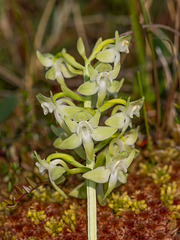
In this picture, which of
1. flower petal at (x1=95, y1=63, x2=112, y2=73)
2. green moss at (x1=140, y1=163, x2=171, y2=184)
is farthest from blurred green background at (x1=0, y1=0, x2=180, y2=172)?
flower petal at (x1=95, y1=63, x2=112, y2=73)

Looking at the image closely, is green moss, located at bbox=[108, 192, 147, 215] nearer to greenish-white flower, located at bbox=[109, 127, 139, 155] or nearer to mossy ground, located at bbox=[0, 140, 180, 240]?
mossy ground, located at bbox=[0, 140, 180, 240]

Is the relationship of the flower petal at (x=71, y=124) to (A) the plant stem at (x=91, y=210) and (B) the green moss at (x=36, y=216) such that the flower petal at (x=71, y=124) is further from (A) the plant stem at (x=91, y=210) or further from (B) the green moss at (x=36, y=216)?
(B) the green moss at (x=36, y=216)

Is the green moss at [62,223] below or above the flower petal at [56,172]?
below

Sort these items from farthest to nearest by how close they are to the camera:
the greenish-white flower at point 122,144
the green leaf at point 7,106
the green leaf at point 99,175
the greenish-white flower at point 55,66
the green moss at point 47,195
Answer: the green leaf at point 7,106
the green moss at point 47,195
the greenish-white flower at point 55,66
the greenish-white flower at point 122,144
the green leaf at point 99,175

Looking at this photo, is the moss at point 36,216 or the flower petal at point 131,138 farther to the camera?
the moss at point 36,216

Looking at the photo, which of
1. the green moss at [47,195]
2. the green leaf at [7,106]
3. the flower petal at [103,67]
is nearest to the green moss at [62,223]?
the green moss at [47,195]

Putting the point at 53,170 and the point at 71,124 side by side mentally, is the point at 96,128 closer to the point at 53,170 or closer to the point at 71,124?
the point at 71,124

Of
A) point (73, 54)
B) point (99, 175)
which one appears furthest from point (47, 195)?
point (73, 54)
